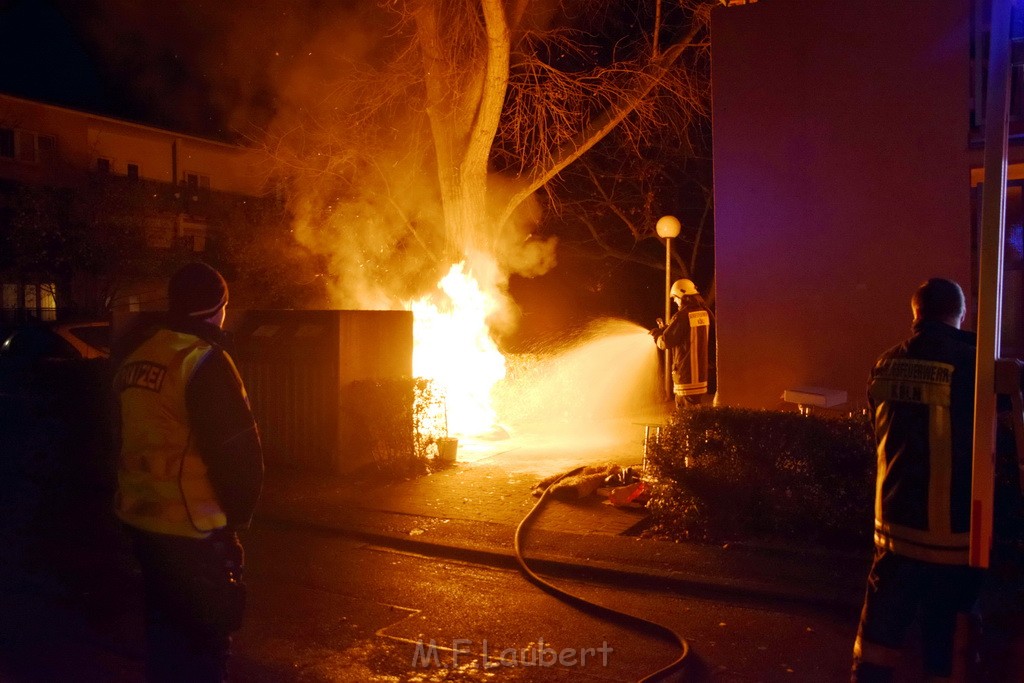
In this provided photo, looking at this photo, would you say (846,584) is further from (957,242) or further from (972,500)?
(957,242)

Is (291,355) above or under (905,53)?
under

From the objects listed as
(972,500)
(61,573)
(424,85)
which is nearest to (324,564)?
(61,573)

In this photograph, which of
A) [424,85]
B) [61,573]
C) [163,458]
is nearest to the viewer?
[163,458]

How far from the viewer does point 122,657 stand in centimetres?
477

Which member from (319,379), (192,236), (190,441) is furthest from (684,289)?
(192,236)

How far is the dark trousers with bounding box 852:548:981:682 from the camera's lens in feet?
11.7

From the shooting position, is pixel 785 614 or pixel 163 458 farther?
pixel 785 614

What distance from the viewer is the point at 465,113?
1357 centimetres

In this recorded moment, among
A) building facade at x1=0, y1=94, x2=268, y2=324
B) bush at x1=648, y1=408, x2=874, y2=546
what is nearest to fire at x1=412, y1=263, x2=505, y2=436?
bush at x1=648, y1=408, x2=874, y2=546

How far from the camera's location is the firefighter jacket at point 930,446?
11.4ft

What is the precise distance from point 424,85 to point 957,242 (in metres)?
8.90

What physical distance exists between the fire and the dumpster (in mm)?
2387

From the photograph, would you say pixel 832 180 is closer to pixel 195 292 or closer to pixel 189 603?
pixel 195 292

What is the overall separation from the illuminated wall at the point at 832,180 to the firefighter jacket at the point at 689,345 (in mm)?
698
